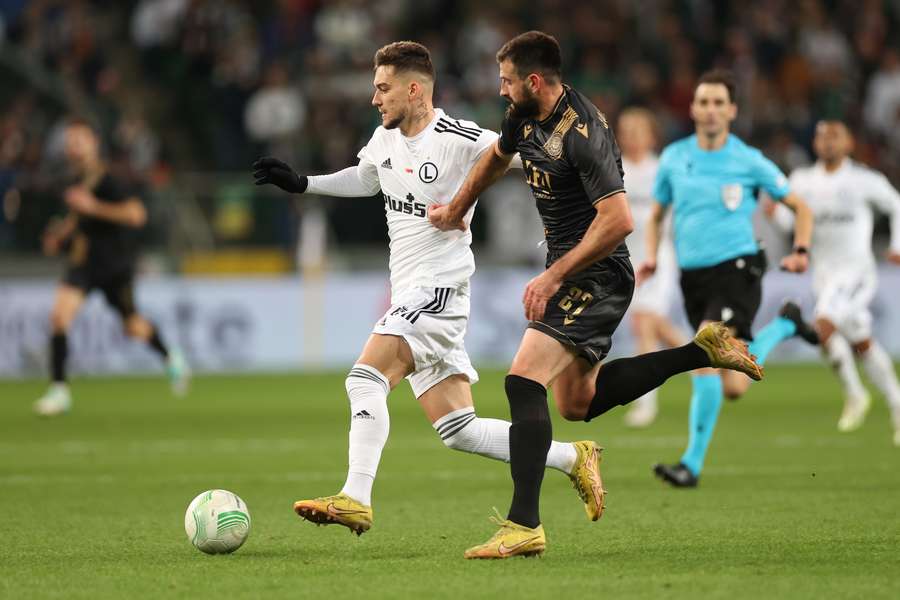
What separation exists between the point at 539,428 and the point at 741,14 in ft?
58.5

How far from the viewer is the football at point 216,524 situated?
6.66m

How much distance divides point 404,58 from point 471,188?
0.75 m

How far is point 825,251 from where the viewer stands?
41.3 feet

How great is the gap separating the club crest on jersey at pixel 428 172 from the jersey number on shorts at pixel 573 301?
2.90 ft

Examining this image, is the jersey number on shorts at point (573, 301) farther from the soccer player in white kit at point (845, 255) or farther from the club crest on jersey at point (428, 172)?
the soccer player in white kit at point (845, 255)

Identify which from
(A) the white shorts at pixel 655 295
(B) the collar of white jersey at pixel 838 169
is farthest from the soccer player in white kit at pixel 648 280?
(B) the collar of white jersey at pixel 838 169

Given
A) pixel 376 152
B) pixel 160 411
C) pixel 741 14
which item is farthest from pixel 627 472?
pixel 741 14

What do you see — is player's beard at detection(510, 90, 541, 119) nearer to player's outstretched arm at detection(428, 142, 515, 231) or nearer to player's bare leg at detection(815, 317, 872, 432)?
player's outstretched arm at detection(428, 142, 515, 231)

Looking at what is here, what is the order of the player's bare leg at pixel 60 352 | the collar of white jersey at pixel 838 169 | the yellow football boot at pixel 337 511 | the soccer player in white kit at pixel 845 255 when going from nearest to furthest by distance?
the yellow football boot at pixel 337 511 < the soccer player in white kit at pixel 845 255 < the collar of white jersey at pixel 838 169 < the player's bare leg at pixel 60 352

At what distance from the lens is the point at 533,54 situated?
21.3 feet

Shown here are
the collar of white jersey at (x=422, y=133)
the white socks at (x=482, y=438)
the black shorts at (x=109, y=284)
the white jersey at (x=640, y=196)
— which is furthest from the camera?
the black shorts at (x=109, y=284)

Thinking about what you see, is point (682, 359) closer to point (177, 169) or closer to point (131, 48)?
point (177, 169)

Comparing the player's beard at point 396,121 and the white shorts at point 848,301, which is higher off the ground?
the player's beard at point 396,121

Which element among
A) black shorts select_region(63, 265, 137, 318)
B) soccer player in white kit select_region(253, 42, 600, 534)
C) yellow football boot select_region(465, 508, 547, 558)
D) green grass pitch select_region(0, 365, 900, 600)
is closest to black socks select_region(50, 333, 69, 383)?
green grass pitch select_region(0, 365, 900, 600)
